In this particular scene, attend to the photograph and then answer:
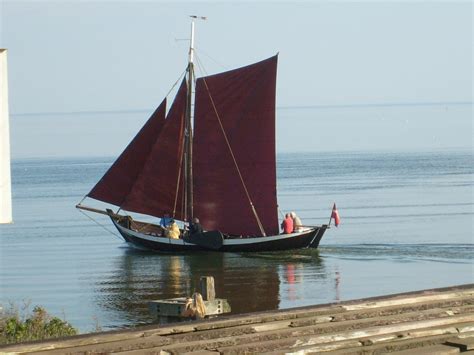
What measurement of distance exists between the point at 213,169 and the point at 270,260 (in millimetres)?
4046

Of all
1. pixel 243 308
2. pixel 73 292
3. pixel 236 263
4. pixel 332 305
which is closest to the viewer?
pixel 332 305

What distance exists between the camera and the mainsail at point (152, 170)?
36.5 m

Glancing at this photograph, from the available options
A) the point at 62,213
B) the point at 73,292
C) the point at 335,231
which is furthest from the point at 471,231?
the point at 62,213

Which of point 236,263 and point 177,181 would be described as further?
point 177,181

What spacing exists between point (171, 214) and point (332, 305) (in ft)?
94.0

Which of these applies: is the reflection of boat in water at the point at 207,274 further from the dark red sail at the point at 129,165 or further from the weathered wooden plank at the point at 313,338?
the weathered wooden plank at the point at 313,338

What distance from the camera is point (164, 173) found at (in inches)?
1443

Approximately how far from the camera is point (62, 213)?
54.4 m

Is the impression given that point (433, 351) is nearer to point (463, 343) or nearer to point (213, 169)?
point (463, 343)

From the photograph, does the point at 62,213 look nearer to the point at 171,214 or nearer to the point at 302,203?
the point at 302,203

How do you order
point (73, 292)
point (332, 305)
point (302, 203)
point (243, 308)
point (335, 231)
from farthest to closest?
point (302, 203) → point (335, 231) → point (73, 292) → point (243, 308) → point (332, 305)

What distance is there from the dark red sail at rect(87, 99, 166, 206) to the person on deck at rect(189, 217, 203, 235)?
7.90ft

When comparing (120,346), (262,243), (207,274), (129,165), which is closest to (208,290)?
(120,346)

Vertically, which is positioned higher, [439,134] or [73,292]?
[439,134]
